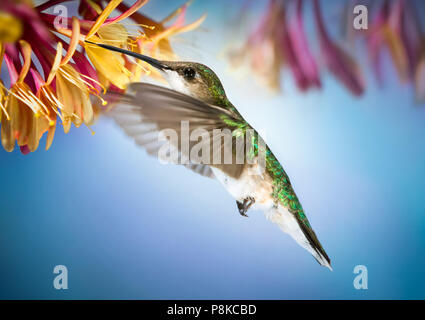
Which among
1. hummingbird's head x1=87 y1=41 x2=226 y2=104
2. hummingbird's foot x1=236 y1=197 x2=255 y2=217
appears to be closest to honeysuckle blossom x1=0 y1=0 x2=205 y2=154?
hummingbird's head x1=87 y1=41 x2=226 y2=104

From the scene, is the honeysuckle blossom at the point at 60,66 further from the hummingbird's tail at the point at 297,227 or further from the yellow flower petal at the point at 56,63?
the hummingbird's tail at the point at 297,227

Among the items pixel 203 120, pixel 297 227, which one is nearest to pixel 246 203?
pixel 297 227

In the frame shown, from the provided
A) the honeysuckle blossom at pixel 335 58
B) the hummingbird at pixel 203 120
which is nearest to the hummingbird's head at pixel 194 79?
the hummingbird at pixel 203 120

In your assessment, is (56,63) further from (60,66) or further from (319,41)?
(319,41)

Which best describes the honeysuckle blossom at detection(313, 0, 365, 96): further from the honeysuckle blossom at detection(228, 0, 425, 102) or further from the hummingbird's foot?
the hummingbird's foot
